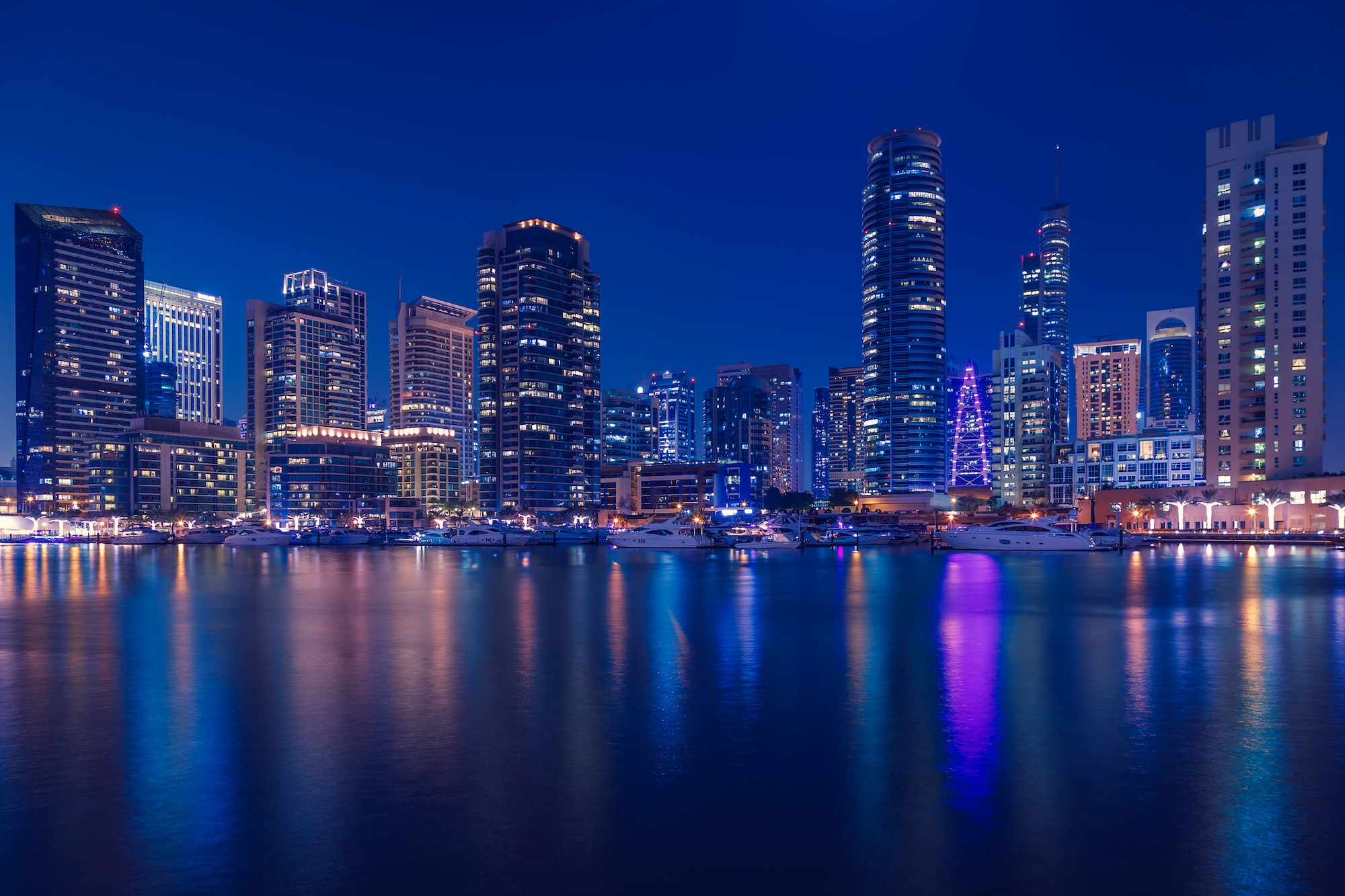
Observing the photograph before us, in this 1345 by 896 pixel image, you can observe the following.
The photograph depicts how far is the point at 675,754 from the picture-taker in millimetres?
17625

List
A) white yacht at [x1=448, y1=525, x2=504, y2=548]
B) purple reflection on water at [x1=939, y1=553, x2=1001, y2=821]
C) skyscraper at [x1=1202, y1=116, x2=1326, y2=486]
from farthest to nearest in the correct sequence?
white yacht at [x1=448, y1=525, x2=504, y2=548] → skyscraper at [x1=1202, y1=116, x2=1326, y2=486] → purple reflection on water at [x1=939, y1=553, x2=1001, y2=821]

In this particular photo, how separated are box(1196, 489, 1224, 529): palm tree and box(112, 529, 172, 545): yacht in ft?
634

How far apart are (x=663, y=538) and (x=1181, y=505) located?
3546 inches

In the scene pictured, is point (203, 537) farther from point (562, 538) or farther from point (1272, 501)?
point (1272, 501)

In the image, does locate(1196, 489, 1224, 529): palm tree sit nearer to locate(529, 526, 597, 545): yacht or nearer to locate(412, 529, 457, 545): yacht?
locate(529, 526, 597, 545): yacht

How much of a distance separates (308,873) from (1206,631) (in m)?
37.0

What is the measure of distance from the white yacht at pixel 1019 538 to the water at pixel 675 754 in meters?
71.8

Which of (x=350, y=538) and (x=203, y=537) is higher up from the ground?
(x=350, y=538)

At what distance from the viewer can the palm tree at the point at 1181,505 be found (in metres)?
145

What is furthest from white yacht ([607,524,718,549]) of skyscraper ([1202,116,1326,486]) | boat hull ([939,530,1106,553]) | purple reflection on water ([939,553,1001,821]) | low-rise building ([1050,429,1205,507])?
low-rise building ([1050,429,1205,507])

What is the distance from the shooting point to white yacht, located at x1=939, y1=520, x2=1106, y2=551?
111 metres

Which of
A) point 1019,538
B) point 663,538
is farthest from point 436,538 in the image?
point 1019,538

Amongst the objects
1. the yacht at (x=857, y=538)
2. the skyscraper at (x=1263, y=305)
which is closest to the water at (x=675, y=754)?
the yacht at (x=857, y=538)

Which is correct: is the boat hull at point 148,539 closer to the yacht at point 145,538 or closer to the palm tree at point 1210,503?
the yacht at point 145,538
